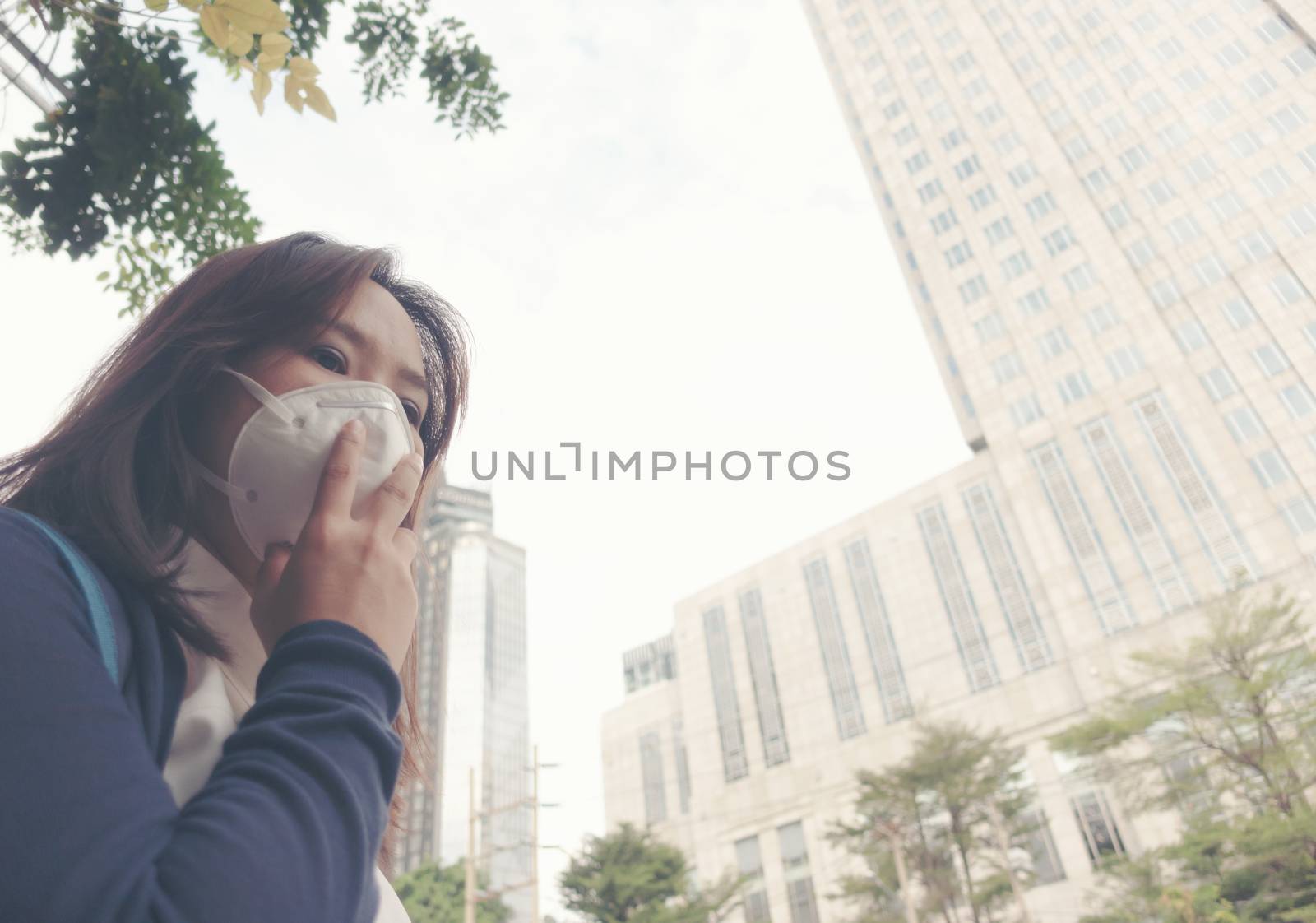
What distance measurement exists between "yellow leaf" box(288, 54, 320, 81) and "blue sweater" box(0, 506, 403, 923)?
0.66 metres

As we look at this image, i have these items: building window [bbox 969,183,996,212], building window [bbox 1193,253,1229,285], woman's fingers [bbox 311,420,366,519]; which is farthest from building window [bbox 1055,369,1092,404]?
woman's fingers [bbox 311,420,366,519]

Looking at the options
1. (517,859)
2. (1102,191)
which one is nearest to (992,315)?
(1102,191)

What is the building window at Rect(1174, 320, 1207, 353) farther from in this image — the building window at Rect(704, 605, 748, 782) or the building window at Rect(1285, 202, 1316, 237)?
the building window at Rect(704, 605, 748, 782)

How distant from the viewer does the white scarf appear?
0.50 m

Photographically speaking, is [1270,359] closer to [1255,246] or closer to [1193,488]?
[1255,246]

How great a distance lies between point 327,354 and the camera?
31.9 inches

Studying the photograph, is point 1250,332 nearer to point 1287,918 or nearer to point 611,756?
point 1287,918

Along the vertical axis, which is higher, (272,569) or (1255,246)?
(1255,246)

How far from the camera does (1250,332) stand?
24.6m

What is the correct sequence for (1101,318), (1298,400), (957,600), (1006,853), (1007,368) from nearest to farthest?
(1006,853) < (1298,400) < (957,600) < (1101,318) < (1007,368)

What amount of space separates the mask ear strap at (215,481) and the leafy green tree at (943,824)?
19.1 meters

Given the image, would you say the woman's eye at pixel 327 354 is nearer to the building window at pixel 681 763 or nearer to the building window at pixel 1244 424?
the building window at pixel 1244 424

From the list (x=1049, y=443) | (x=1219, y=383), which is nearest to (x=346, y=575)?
(x=1219, y=383)

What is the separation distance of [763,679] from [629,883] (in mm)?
15448
